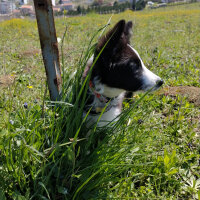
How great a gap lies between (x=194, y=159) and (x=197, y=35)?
6.38 meters

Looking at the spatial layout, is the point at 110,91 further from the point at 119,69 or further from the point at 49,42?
the point at 49,42

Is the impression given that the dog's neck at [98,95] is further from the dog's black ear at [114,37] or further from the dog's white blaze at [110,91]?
the dog's black ear at [114,37]

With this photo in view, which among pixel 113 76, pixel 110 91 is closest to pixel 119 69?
pixel 113 76

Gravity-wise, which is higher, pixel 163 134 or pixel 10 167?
pixel 10 167

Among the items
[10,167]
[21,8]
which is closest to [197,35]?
[21,8]

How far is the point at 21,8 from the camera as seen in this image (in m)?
1.52

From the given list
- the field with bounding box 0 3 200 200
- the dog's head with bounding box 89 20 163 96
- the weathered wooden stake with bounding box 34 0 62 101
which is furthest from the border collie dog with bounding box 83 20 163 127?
the weathered wooden stake with bounding box 34 0 62 101

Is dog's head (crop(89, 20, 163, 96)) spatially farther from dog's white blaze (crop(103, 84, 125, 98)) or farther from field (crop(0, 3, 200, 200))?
field (crop(0, 3, 200, 200))

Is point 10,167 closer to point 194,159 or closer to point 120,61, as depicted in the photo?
point 120,61

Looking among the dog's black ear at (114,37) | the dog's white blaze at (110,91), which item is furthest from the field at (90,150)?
the dog's white blaze at (110,91)

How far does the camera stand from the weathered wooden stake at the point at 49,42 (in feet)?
4.51

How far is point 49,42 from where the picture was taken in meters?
1.49

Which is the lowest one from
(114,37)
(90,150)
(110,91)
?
Answer: (90,150)

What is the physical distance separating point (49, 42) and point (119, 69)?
2.36ft
